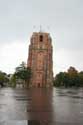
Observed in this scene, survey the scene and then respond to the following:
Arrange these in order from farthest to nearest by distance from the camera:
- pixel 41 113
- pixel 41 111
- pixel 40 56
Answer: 1. pixel 40 56
2. pixel 41 111
3. pixel 41 113

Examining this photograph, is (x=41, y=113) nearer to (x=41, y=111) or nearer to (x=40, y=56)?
(x=41, y=111)

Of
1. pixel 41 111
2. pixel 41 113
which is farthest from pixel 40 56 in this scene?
pixel 41 113

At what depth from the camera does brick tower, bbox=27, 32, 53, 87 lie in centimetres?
13950

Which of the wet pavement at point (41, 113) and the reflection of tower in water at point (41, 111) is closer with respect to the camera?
the wet pavement at point (41, 113)

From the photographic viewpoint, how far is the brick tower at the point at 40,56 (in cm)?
13950

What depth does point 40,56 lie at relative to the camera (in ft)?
464

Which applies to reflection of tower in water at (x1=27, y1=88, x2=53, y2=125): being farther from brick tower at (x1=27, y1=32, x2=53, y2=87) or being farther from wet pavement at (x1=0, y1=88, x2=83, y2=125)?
brick tower at (x1=27, y1=32, x2=53, y2=87)

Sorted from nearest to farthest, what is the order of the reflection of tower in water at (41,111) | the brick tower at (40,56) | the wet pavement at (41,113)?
the wet pavement at (41,113) → the reflection of tower in water at (41,111) → the brick tower at (40,56)

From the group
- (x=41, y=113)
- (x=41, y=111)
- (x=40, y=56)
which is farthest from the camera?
(x=40, y=56)

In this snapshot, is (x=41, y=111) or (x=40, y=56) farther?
(x=40, y=56)

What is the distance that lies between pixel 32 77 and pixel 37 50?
44.0 ft

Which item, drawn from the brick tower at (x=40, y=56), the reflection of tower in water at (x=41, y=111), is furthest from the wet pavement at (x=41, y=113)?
the brick tower at (x=40, y=56)

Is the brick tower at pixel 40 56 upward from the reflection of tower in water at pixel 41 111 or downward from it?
upward

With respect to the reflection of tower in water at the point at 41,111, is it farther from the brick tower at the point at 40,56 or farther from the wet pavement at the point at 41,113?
the brick tower at the point at 40,56
